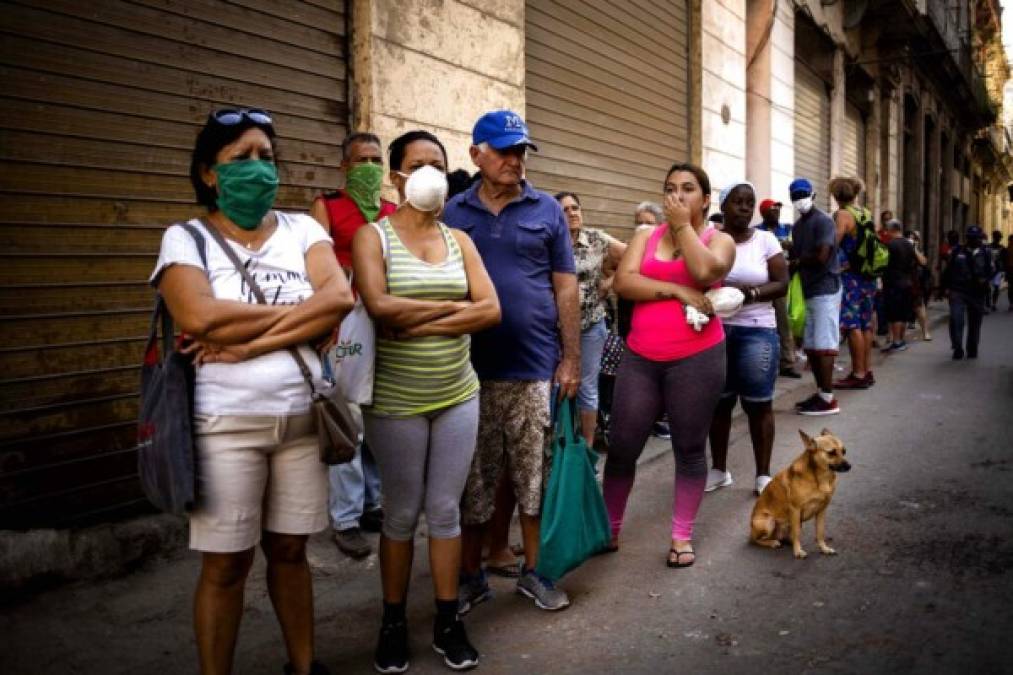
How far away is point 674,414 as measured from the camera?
405 cm

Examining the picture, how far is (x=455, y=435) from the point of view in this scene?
10.3 feet

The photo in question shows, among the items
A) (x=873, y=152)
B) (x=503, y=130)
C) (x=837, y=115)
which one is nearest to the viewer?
(x=503, y=130)

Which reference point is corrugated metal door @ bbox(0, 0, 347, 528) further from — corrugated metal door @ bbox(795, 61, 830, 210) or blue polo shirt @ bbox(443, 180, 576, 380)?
corrugated metal door @ bbox(795, 61, 830, 210)

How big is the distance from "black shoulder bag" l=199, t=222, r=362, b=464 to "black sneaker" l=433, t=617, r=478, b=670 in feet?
2.97

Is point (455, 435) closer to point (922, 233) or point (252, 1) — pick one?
point (252, 1)

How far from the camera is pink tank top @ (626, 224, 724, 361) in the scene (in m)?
3.98

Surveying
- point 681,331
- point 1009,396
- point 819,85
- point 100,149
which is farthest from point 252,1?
point 819,85

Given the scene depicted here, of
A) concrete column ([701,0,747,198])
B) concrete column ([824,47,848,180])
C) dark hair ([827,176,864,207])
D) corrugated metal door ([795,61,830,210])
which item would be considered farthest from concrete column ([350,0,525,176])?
concrete column ([824,47,848,180])

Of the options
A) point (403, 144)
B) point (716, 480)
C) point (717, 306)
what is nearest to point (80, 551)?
point (403, 144)

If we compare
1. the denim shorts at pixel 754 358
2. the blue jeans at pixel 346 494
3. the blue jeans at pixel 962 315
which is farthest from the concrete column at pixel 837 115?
the blue jeans at pixel 346 494

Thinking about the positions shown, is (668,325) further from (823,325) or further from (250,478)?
(823,325)

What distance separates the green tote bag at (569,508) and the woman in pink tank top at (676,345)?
47 cm

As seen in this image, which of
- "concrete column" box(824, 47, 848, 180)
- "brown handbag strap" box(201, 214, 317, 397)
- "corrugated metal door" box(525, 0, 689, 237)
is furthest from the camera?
"concrete column" box(824, 47, 848, 180)

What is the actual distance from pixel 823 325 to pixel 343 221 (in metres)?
4.99
